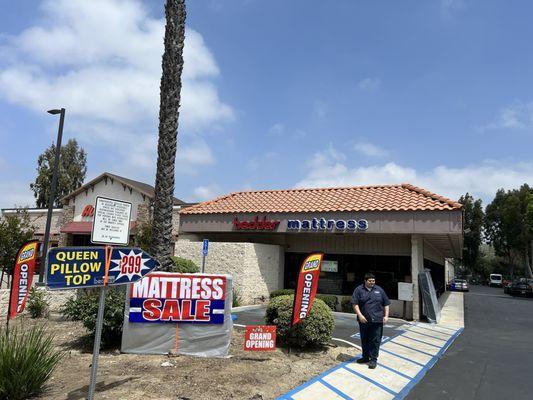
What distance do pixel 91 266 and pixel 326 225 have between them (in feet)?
42.4

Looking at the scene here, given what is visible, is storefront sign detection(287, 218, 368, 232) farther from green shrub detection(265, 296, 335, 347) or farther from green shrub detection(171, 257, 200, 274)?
green shrub detection(265, 296, 335, 347)

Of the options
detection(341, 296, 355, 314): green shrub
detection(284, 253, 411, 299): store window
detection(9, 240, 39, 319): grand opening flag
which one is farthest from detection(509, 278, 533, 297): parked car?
detection(9, 240, 39, 319): grand opening flag

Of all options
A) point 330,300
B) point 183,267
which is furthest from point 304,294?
point 330,300

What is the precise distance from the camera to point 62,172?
1694 inches

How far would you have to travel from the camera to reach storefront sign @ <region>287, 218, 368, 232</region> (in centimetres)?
1664

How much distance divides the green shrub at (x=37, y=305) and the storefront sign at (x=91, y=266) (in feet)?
25.1

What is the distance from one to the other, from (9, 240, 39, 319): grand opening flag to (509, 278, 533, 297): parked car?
141ft

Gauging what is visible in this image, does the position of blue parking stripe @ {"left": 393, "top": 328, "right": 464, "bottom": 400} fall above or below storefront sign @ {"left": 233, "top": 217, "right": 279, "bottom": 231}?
below

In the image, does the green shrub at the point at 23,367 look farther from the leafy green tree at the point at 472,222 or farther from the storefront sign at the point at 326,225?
the leafy green tree at the point at 472,222

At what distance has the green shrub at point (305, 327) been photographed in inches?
346

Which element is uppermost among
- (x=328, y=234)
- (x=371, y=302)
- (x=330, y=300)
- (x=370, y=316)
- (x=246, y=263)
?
(x=328, y=234)

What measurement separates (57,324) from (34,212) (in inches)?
930

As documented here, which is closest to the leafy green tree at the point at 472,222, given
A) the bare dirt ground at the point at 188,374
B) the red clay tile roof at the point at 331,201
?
the red clay tile roof at the point at 331,201

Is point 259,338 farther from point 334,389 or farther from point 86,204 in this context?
point 86,204
